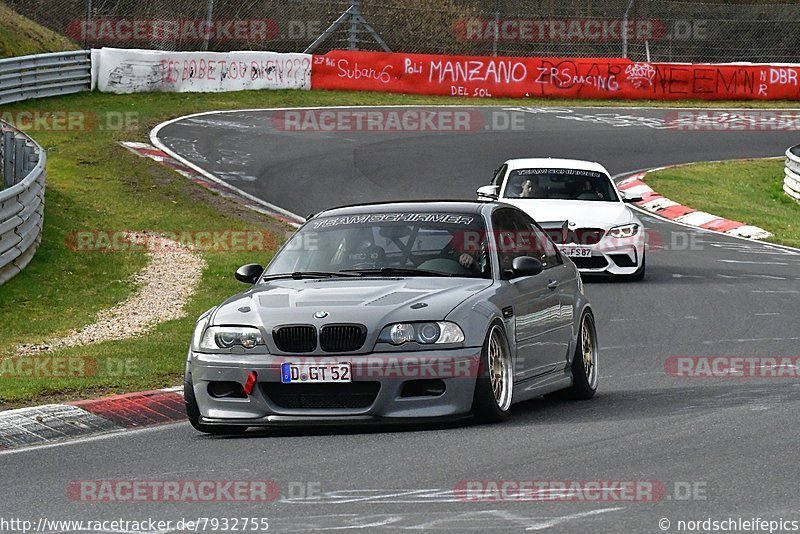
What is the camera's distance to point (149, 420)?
9.70 meters

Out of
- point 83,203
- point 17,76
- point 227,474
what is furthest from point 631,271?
point 17,76

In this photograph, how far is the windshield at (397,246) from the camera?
30.7ft

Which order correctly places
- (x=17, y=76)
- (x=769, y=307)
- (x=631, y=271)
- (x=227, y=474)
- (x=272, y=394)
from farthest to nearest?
(x=17, y=76) < (x=631, y=271) < (x=769, y=307) < (x=272, y=394) < (x=227, y=474)

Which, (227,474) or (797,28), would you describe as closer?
(227,474)

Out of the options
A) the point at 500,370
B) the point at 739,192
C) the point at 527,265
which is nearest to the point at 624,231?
the point at 527,265

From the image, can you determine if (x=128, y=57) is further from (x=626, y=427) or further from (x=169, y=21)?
(x=626, y=427)

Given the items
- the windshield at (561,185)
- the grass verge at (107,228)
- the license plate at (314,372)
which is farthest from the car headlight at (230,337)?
the windshield at (561,185)

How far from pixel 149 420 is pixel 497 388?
2.42 m

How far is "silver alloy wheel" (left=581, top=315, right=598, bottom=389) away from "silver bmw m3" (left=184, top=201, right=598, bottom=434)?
0.45m

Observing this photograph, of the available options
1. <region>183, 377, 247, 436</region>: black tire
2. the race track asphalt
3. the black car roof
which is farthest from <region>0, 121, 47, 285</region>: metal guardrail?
<region>183, 377, 247, 436</region>: black tire

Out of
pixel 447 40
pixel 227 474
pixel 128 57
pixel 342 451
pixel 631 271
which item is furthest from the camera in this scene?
pixel 447 40

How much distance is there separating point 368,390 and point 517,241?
209 cm

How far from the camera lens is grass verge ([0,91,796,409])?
11.4 metres

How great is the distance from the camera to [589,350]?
34.7 feet
